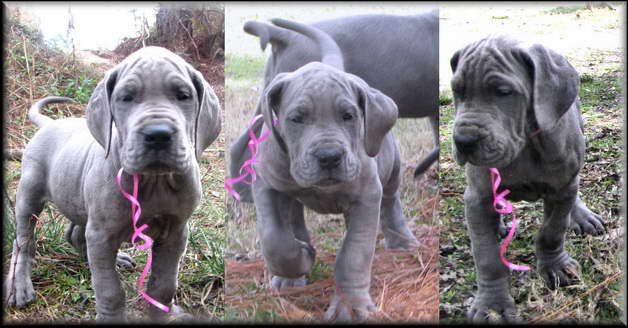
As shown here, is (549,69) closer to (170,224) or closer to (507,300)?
(507,300)

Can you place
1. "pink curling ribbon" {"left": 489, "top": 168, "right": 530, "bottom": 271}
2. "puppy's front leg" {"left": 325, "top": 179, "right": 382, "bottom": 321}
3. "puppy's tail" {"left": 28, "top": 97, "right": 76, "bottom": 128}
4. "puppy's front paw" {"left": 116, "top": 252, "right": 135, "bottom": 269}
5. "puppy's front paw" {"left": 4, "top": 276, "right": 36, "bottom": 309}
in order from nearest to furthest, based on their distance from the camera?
1. "puppy's front leg" {"left": 325, "top": 179, "right": 382, "bottom": 321}
2. "pink curling ribbon" {"left": 489, "top": 168, "right": 530, "bottom": 271}
3. "puppy's front paw" {"left": 4, "top": 276, "right": 36, "bottom": 309}
4. "puppy's tail" {"left": 28, "top": 97, "right": 76, "bottom": 128}
5. "puppy's front paw" {"left": 116, "top": 252, "right": 135, "bottom": 269}

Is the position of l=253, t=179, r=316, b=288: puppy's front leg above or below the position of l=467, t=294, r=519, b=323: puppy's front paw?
above

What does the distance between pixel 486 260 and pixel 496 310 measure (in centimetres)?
29

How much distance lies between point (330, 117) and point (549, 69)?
1.19 m

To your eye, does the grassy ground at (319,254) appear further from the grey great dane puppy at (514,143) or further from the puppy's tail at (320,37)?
the grey great dane puppy at (514,143)

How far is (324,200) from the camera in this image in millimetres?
3619

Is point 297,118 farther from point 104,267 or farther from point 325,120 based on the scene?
point 104,267

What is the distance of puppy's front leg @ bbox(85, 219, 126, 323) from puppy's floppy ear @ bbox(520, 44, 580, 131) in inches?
91.8

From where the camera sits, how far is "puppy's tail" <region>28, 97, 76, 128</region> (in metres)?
4.23

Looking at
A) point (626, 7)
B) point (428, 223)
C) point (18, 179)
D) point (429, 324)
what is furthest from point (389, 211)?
point (18, 179)

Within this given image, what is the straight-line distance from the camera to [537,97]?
136 inches

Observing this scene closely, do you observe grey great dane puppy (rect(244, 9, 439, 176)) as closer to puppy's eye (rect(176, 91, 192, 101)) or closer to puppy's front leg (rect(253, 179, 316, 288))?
puppy's eye (rect(176, 91, 192, 101))

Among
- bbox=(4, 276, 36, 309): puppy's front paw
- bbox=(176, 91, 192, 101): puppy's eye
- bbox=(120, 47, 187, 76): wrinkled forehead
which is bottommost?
bbox=(4, 276, 36, 309): puppy's front paw

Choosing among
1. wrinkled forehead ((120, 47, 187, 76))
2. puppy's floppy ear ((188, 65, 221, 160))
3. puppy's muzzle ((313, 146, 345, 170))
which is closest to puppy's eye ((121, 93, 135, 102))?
wrinkled forehead ((120, 47, 187, 76))
